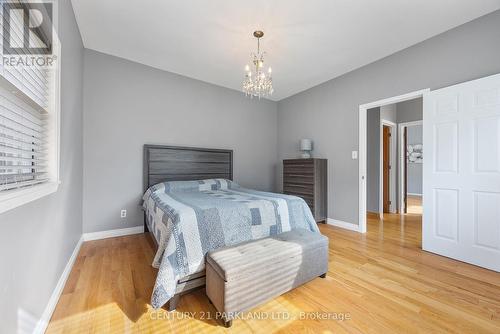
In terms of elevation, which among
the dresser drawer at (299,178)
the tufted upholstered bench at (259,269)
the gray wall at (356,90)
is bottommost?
the tufted upholstered bench at (259,269)

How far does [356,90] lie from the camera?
331cm

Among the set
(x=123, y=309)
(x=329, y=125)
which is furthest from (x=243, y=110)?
(x=123, y=309)

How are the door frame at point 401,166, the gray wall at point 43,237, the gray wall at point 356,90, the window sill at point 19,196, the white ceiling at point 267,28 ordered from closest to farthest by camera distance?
1. the window sill at point 19,196
2. the gray wall at point 43,237
3. the white ceiling at point 267,28
4. the gray wall at point 356,90
5. the door frame at point 401,166

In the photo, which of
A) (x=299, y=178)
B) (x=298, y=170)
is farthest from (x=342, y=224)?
(x=298, y=170)

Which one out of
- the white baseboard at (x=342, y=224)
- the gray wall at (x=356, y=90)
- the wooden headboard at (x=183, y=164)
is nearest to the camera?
the gray wall at (x=356, y=90)

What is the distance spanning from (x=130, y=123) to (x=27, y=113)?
1953 mm

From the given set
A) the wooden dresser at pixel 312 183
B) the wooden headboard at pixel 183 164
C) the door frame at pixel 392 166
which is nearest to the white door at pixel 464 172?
the wooden dresser at pixel 312 183

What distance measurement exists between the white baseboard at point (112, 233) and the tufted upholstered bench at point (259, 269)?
6.77ft

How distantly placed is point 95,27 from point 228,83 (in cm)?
197

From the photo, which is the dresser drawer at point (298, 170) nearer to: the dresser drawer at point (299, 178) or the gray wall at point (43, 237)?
the dresser drawer at point (299, 178)

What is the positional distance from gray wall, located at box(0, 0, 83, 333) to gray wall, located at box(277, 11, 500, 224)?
3.48m

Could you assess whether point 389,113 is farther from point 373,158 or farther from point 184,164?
point 184,164

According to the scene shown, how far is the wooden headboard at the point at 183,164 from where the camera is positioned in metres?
3.17

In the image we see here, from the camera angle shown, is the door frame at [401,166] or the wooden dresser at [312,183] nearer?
the wooden dresser at [312,183]
